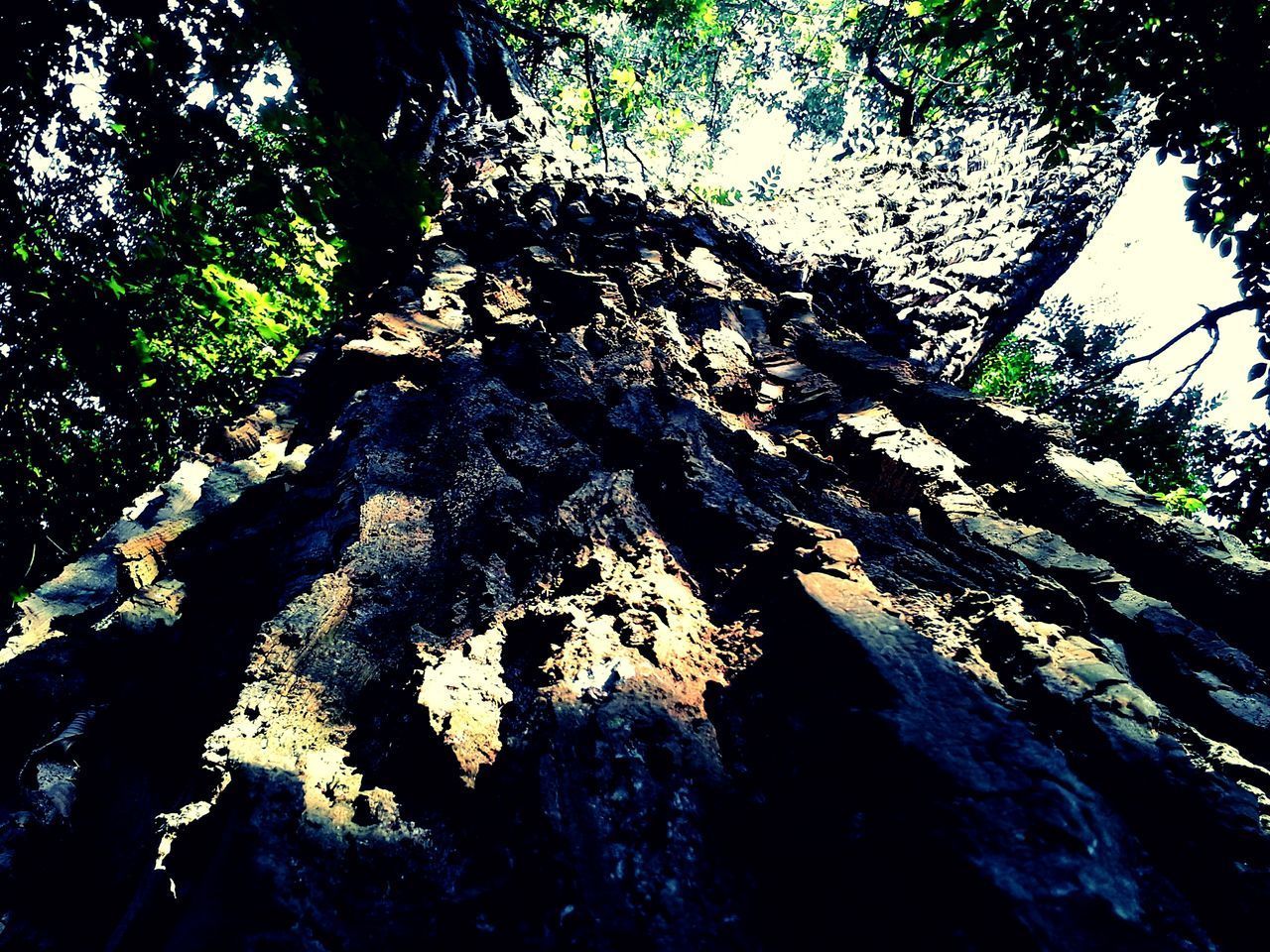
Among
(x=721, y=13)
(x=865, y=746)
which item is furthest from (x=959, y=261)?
(x=721, y=13)

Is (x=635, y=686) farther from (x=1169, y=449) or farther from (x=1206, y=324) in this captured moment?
(x=1169, y=449)

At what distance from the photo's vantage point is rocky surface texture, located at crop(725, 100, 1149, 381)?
3271 millimetres

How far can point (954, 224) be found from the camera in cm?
398

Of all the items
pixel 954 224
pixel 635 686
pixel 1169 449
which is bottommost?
pixel 635 686

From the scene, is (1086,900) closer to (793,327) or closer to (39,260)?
(793,327)

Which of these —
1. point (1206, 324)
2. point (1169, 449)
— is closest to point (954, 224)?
point (1206, 324)

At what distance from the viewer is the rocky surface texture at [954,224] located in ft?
10.7

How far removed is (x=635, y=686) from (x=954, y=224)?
4.23 metres

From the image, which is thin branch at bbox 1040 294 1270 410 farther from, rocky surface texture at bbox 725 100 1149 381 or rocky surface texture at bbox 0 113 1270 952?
rocky surface texture at bbox 0 113 1270 952

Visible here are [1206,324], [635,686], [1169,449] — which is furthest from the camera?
[1169,449]

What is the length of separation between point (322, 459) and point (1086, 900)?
1.90 meters

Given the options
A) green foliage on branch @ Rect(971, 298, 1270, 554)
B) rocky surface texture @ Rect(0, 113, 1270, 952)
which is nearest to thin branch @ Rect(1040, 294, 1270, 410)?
green foliage on branch @ Rect(971, 298, 1270, 554)

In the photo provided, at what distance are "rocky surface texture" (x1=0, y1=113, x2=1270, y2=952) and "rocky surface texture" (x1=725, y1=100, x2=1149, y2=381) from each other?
1527 millimetres

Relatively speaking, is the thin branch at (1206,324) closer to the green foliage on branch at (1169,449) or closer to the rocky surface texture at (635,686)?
the green foliage on branch at (1169,449)
